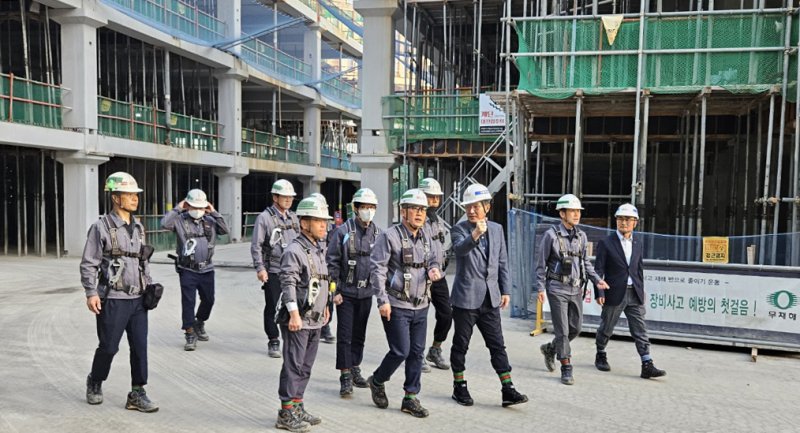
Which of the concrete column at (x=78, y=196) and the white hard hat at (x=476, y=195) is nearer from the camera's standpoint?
the white hard hat at (x=476, y=195)

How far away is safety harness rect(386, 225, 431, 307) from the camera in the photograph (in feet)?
19.1

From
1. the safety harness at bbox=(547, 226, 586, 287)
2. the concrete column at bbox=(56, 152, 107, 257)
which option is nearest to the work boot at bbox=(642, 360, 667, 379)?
the safety harness at bbox=(547, 226, 586, 287)

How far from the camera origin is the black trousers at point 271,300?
791cm

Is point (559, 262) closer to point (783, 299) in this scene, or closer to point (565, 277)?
point (565, 277)

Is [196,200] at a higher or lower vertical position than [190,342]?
higher

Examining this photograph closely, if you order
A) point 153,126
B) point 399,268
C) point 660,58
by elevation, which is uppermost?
point 660,58

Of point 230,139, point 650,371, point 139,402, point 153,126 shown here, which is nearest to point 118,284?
point 139,402

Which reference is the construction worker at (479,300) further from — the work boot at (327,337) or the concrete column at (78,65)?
the concrete column at (78,65)

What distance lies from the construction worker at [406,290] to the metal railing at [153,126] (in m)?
17.5

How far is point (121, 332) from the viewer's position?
5.79 metres

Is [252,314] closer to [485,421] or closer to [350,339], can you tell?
[350,339]

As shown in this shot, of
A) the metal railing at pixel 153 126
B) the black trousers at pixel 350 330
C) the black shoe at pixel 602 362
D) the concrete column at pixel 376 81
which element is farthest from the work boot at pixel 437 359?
the metal railing at pixel 153 126

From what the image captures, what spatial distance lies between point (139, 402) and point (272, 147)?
2687 centimetres

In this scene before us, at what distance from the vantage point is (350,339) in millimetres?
6594
